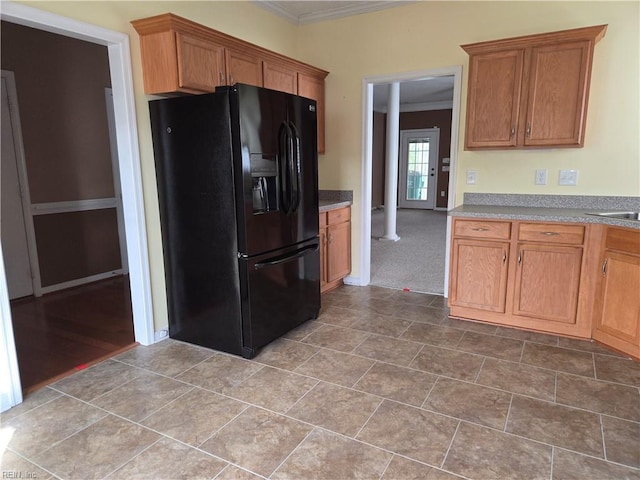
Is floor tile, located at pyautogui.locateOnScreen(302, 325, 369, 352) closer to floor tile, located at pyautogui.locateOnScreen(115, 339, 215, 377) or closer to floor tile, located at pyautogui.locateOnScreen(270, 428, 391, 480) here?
floor tile, located at pyautogui.locateOnScreen(115, 339, 215, 377)

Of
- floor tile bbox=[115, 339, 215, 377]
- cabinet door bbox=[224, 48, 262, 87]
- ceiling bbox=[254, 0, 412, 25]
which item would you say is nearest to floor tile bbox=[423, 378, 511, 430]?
floor tile bbox=[115, 339, 215, 377]

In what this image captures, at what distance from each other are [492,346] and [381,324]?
2.71 ft

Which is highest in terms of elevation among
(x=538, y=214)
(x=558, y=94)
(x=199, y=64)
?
(x=199, y=64)

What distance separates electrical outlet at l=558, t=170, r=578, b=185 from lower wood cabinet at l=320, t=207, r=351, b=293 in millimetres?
1888

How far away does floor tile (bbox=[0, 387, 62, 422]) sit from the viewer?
6.87ft

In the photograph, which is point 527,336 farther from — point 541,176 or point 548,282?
point 541,176

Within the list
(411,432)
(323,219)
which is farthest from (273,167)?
(411,432)

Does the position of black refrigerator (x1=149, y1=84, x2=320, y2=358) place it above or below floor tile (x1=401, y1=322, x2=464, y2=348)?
above

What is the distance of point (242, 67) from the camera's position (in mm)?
3061

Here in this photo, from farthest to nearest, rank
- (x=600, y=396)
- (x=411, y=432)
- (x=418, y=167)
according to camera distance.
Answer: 1. (x=418, y=167)
2. (x=600, y=396)
3. (x=411, y=432)

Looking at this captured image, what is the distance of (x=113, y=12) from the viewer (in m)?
2.48

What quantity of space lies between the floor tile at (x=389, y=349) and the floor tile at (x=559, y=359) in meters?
0.71

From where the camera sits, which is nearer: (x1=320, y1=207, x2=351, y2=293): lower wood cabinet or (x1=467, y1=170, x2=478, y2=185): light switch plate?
(x1=467, y1=170, x2=478, y2=185): light switch plate

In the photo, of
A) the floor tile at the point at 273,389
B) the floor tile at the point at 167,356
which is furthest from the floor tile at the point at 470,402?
the floor tile at the point at 167,356
